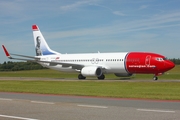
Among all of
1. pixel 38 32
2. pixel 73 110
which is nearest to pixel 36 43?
pixel 38 32

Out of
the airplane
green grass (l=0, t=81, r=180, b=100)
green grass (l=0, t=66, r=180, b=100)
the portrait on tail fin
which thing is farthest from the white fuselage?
green grass (l=0, t=81, r=180, b=100)

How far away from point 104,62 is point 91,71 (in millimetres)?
2566

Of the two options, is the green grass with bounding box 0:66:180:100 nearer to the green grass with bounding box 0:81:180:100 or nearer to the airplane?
the green grass with bounding box 0:81:180:100

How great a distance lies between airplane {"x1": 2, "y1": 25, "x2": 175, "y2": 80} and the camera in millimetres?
42625

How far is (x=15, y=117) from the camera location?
36.5 ft

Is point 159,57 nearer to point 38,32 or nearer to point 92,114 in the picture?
point 38,32

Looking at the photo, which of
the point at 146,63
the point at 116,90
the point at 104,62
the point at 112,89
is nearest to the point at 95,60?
the point at 104,62

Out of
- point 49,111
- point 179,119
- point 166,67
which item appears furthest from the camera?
point 166,67

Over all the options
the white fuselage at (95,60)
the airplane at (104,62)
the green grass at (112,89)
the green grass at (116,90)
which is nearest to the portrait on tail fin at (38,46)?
the airplane at (104,62)

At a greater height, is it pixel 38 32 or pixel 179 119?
pixel 38 32

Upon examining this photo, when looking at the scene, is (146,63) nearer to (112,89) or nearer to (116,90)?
(112,89)

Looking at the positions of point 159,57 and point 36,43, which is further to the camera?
point 36,43

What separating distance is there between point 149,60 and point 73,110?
30.9 m

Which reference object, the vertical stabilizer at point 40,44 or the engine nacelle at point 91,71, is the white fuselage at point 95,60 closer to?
the engine nacelle at point 91,71
